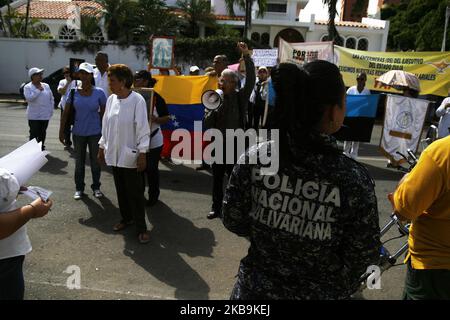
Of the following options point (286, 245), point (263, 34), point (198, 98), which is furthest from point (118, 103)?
point (263, 34)

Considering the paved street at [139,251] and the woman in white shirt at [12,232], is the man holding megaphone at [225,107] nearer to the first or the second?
the paved street at [139,251]

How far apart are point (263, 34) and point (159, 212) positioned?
26.1 m

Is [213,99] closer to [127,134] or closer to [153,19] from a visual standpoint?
[127,134]

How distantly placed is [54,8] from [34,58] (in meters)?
9.89

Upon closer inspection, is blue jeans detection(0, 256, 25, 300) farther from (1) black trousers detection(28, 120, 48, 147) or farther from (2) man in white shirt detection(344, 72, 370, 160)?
(2) man in white shirt detection(344, 72, 370, 160)

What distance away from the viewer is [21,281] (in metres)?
2.40

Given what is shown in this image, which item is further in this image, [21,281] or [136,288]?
[136,288]

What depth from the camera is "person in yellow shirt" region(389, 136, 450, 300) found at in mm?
1940

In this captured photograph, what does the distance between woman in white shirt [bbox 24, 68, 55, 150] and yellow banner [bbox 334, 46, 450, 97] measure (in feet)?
27.6

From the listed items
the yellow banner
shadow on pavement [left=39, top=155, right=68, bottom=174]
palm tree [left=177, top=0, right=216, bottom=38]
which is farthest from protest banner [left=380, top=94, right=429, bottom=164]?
palm tree [left=177, top=0, right=216, bottom=38]

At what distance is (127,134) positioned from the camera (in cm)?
425

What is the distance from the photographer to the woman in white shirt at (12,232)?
7.02 ft

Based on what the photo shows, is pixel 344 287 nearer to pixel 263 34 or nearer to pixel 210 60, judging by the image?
pixel 210 60

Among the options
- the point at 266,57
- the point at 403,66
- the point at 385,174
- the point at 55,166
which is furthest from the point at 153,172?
the point at 403,66
